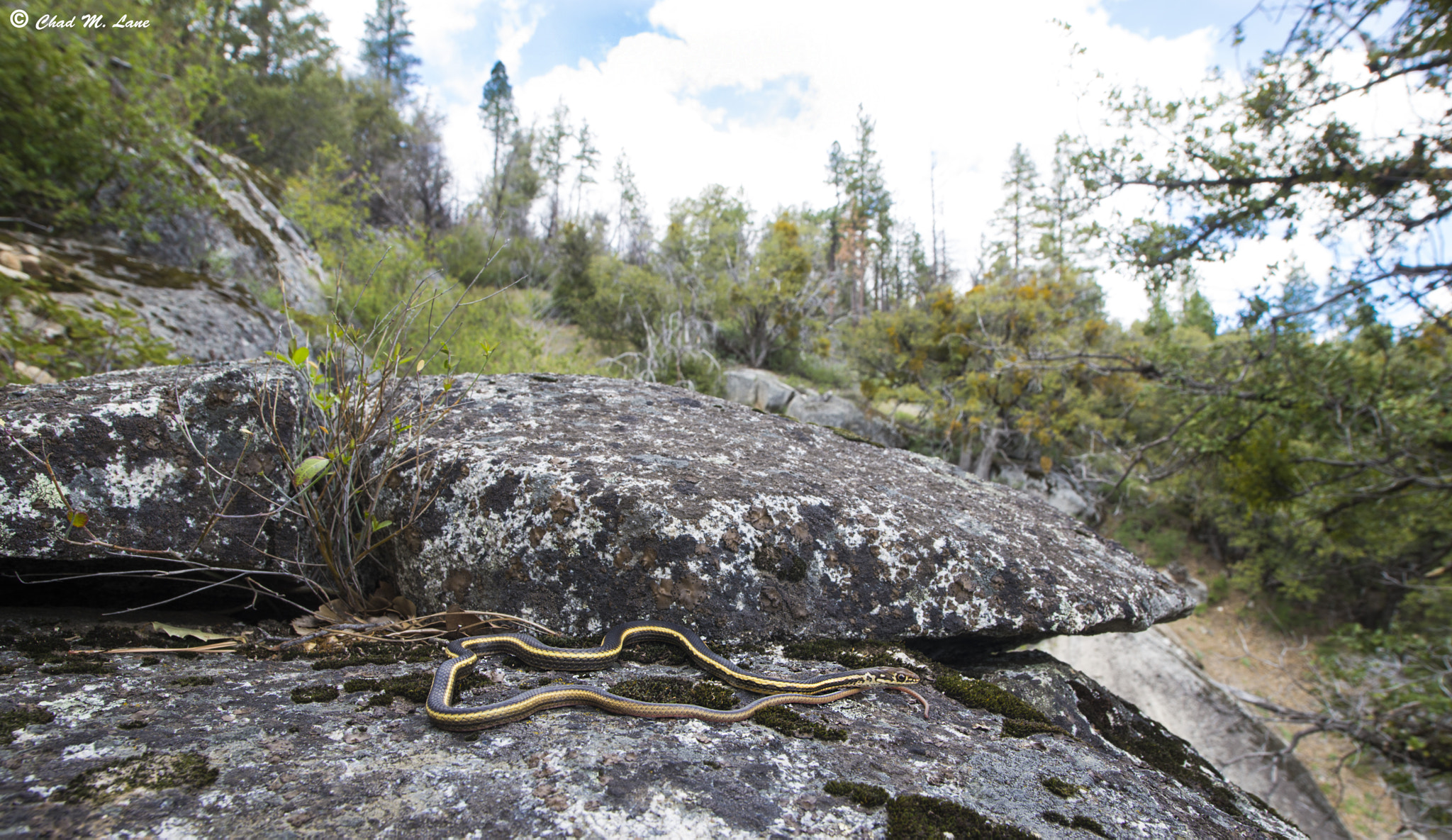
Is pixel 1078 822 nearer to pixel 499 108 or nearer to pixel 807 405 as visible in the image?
pixel 807 405

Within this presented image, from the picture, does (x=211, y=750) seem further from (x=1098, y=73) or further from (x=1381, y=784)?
(x=1381, y=784)

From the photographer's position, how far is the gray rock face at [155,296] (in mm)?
4773

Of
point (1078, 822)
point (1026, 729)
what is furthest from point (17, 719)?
point (1026, 729)

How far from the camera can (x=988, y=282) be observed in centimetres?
1900

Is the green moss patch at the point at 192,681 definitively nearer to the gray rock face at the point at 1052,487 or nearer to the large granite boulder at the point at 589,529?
the large granite boulder at the point at 589,529

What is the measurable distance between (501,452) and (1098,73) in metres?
7.88

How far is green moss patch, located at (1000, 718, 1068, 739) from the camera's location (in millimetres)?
2143

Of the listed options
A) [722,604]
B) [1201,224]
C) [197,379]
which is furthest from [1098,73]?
[197,379]

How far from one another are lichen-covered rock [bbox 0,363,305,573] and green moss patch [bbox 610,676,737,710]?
156 centimetres

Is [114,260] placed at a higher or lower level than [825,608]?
higher

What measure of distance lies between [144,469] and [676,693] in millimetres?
2466

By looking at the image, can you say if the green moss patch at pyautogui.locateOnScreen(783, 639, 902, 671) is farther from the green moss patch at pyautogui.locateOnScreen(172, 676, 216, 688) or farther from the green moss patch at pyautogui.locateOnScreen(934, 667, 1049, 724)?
the green moss patch at pyautogui.locateOnScreen(172, 676, 216, 688)

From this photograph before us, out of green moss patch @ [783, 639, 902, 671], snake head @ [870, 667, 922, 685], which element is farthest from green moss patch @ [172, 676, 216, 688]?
snake head @ [870, 667, 922, 685]

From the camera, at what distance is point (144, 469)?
254cm
